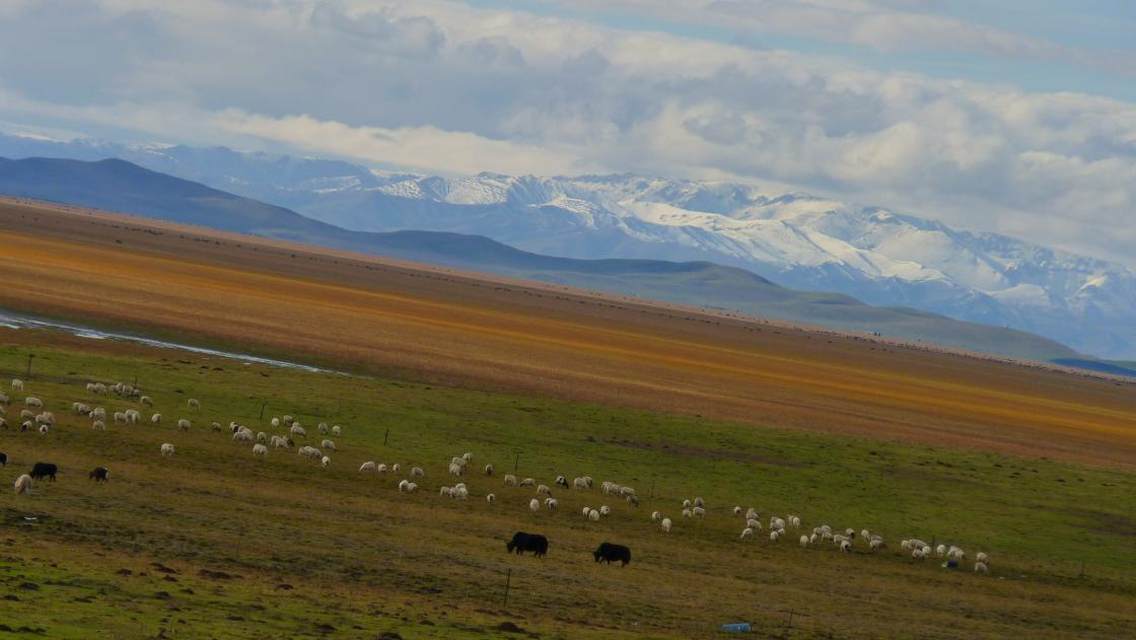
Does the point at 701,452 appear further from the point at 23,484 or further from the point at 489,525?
the point at 23,484

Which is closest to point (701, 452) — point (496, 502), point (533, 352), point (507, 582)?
point (496, 502)

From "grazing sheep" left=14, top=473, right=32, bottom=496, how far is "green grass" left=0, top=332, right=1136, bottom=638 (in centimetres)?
44

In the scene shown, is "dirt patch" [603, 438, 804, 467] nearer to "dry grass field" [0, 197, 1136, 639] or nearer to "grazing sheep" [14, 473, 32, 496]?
"dry grass field" [0, 197, 1136, 639]

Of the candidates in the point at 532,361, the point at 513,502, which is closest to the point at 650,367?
the point at 532,361

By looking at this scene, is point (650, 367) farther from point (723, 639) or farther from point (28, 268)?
point (723, 639)

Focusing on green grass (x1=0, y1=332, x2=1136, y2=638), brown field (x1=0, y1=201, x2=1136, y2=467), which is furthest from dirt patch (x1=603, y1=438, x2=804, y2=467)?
brown field (x1=0, y1=201, x2=1136, y2=467)

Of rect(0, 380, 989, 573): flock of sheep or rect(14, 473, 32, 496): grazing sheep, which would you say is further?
rect(0, 380, 989, 573): flock of sheep

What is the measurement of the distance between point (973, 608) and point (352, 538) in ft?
47.7

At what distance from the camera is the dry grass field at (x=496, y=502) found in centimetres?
2536

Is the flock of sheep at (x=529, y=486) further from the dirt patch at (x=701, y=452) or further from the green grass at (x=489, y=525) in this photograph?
the dirt patch at (x=701, y=452)

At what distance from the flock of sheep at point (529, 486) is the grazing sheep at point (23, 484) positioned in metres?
7.82

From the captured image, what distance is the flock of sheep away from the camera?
39469 millimetres

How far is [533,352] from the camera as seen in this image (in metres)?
93.0

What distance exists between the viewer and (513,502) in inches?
1578
